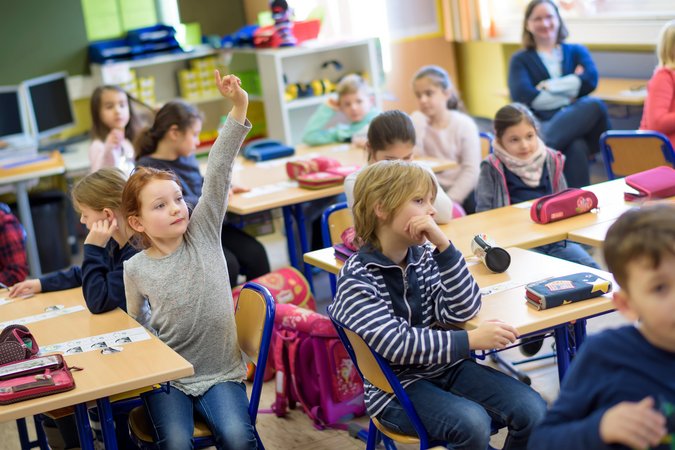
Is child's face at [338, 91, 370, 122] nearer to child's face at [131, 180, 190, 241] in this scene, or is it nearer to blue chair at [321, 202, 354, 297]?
blue chair at [321, 202, 354, 297]

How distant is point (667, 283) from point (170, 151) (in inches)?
126

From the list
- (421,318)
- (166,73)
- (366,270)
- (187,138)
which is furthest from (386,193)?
(166,73)

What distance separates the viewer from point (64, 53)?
731 centimetres

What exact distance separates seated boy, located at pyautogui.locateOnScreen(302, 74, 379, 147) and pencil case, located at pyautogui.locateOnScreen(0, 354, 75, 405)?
3105 millimetres

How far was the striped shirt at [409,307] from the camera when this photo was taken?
7.95ft

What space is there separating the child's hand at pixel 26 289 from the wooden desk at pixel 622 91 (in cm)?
363

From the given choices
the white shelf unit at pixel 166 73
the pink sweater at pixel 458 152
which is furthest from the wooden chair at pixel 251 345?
the white shelf unit at pixel 166 73

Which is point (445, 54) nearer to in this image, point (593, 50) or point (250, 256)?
point (593, 50)

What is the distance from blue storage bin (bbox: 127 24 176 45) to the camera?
7.17m

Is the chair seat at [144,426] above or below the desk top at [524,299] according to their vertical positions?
below

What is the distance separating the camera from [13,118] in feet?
22.1

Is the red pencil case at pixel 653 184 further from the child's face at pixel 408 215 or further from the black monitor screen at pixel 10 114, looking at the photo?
the black monitor screen at pixel 10 114

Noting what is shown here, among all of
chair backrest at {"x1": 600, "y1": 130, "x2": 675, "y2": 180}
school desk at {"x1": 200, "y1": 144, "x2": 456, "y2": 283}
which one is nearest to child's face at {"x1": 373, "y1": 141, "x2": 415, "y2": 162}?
school desk at {"x1": 200, "y1": 144, "x2": 456, "y2": 283}

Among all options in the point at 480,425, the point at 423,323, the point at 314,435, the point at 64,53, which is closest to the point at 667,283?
the point at 480,425
